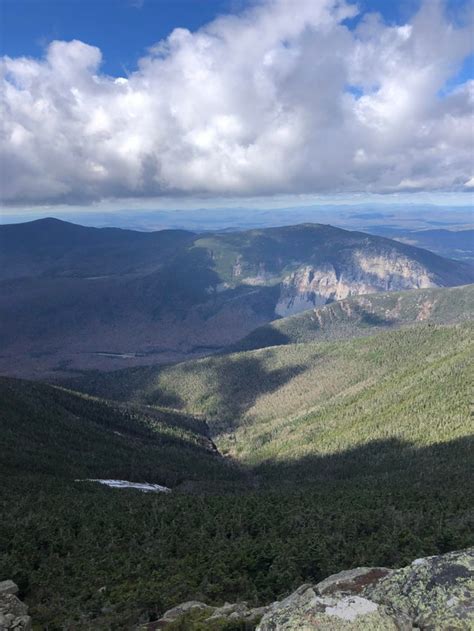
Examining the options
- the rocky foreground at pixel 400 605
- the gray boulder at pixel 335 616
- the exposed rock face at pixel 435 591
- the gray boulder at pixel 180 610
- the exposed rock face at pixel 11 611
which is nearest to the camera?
the gray boulder at pixel 335 616

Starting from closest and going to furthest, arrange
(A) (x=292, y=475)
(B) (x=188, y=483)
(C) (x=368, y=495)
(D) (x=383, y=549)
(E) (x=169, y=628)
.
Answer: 1. (E) (x=169, y=628)
2. (D) (x=383, y=549)
3. (C) (x=368, y=495)
4. (B) (x=188, y=483)
5. (A) (x=292, y=475)

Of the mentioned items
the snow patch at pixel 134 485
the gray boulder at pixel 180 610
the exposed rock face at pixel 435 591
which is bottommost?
the snow patch at pixel 134 485

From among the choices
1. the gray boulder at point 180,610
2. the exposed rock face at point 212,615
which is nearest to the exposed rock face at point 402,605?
the exposed rock face at point 212,615

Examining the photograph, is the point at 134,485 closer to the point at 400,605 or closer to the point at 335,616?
the point at 400,605

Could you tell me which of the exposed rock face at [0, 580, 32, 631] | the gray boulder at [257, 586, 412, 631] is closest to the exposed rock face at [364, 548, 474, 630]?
the gray boulder at [257, 586, 412, 631]

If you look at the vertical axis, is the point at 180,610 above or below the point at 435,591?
below

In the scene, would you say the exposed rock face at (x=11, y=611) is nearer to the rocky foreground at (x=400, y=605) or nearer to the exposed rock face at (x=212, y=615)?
the exposed rock face at (x=212, y=615)

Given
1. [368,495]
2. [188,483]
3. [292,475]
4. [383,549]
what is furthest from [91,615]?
[292,475]

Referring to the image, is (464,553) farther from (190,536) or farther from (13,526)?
(13,526)

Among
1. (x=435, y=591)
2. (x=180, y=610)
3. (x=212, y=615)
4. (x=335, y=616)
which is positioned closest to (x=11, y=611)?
(x=180, y=610)
